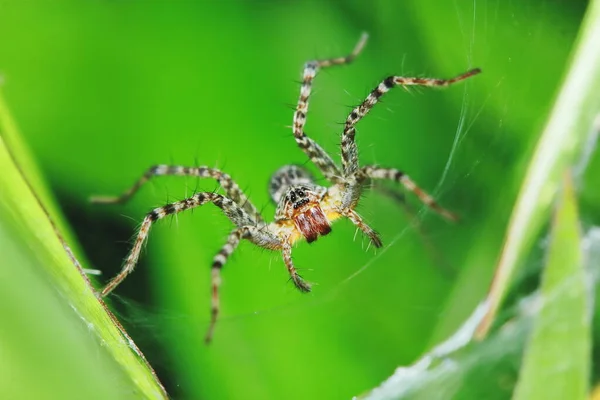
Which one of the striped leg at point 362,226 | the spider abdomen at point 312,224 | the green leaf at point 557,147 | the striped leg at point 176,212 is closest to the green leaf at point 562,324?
Result: the green leaf at point 557,147

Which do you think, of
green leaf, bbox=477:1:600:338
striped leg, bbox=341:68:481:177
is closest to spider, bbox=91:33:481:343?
striped leg, bbox=341:68:481:177

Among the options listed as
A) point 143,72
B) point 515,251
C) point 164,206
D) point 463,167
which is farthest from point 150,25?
point 515,251

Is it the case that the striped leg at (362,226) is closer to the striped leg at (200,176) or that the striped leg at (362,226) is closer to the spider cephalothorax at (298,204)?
the spider cephalothorax at (298,204)

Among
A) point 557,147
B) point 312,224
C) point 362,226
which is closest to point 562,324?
point 557,147

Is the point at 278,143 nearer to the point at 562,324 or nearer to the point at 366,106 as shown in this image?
the point at 366,106

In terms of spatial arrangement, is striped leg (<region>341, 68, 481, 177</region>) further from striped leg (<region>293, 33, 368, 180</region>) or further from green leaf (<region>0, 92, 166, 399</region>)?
green leaf (<region>0, 92, 166, 399</region>)
